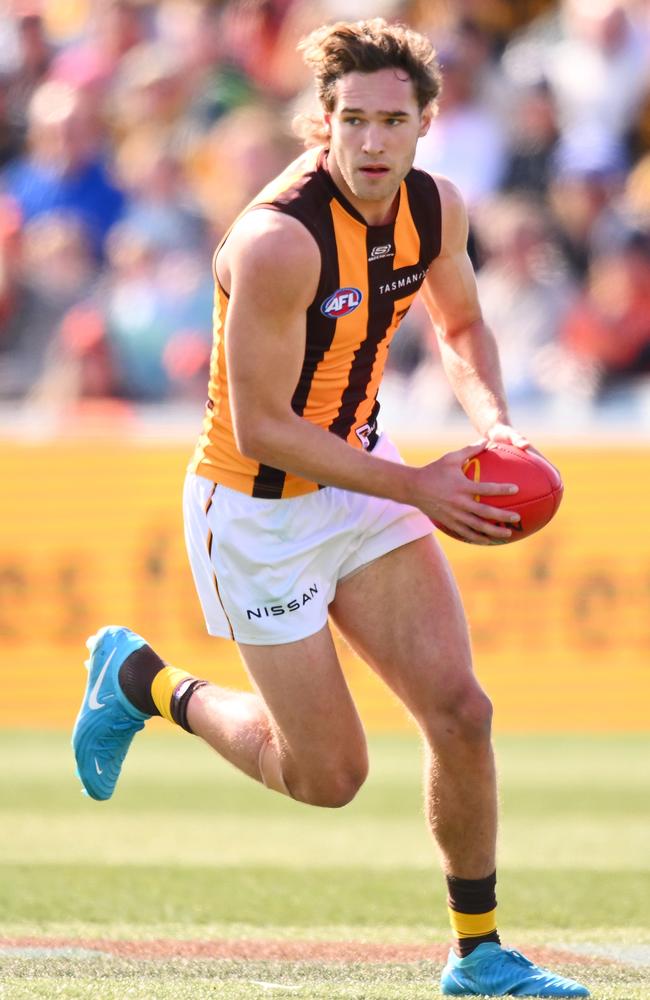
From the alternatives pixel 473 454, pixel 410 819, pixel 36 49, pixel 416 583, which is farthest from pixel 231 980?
pixel 36 49

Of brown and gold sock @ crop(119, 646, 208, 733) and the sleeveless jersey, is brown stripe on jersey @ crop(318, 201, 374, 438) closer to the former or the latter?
the sleeveless jersey

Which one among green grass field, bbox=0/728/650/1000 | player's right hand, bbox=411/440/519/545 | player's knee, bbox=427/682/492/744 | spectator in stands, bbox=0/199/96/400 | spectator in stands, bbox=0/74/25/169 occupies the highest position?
spectator in stands, bbox=0/74/25/169

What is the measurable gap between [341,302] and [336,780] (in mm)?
1379

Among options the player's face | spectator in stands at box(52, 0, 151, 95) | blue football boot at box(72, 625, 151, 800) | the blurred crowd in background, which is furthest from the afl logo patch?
spectator in stands at box(52, 0, 151, 95)

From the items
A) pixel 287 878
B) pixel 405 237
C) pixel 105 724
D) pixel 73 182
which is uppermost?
pixel 73 182

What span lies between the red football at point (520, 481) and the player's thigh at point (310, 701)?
576mm

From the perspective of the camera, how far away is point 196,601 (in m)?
10.2

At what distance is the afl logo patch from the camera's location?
4.62m

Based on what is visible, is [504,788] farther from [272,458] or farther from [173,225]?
[173,225]

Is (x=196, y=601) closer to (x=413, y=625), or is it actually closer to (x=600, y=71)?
(x=600, y=71)

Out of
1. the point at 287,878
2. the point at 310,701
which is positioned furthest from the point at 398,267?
the point at 287,878

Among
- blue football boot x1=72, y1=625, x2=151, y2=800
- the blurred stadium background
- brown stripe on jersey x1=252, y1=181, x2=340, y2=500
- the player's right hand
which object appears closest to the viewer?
the player's right hand

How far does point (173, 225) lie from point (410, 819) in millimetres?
5655

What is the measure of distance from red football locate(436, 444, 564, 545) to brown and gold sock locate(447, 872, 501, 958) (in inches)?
38.7
